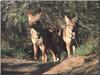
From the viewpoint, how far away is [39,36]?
18.2 feet

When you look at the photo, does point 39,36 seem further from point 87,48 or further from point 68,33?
point 87,48

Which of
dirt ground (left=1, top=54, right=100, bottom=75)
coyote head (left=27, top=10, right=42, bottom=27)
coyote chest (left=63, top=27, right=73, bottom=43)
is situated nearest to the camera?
dirt ground (left=1, top=54, right=100, bottom=75)

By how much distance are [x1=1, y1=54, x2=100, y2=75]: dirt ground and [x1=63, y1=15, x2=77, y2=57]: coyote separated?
19.6 inches

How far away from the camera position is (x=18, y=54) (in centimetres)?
561

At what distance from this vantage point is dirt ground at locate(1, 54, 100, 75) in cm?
469

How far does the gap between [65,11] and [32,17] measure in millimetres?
635

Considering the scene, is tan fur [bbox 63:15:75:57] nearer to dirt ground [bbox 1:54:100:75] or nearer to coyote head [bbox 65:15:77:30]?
coyote head [bbox 65:15:77:30]

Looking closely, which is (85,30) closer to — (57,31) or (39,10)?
(57,31)

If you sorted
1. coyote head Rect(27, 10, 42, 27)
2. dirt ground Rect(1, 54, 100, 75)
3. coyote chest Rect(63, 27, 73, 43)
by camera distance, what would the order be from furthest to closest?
coyote chest Rect(63, 27, 73, 43), coyote head Rect(27, 10, 42, 27), dirt ground Rect(1, 54, 100, 75)

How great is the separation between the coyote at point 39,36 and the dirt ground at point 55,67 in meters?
0.39

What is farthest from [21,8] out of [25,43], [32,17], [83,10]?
[83,10]

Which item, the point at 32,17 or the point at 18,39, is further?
the point at 18,39

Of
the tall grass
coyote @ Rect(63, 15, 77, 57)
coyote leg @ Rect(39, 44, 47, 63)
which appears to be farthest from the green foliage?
coyote leg @ Rect(39, 44, 47, 63)

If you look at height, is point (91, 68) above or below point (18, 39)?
below
